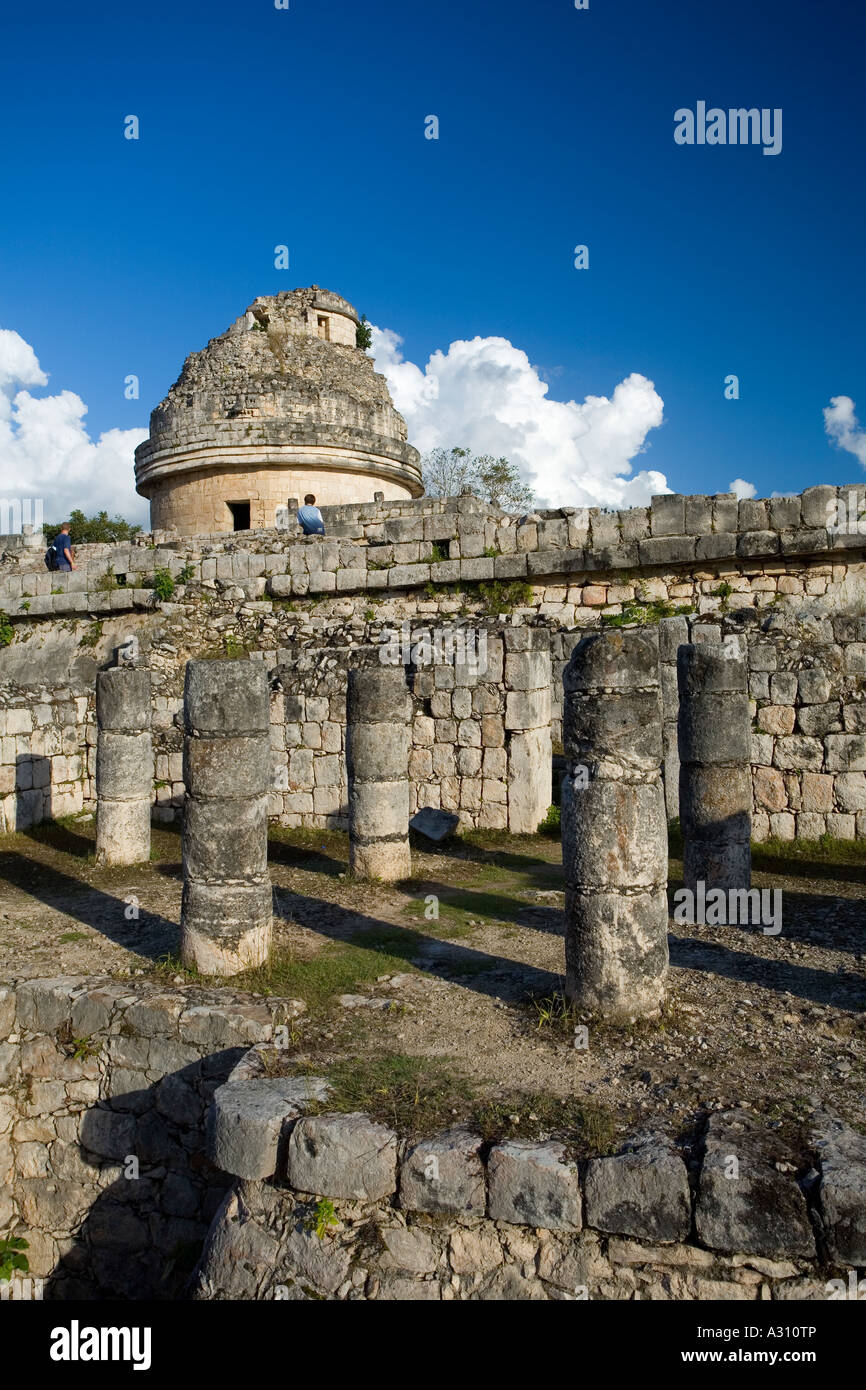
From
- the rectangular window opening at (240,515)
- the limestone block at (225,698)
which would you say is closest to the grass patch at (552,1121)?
the limestone block at (225,698)

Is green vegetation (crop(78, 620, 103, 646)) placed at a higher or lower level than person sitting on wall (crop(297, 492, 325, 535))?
lower

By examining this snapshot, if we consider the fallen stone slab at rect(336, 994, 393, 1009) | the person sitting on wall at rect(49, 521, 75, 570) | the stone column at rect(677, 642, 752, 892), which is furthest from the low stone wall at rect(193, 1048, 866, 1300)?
the person sitting on wall at rect(49, 521, 75, 570)

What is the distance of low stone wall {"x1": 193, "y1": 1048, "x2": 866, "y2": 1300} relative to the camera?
3.62 metres

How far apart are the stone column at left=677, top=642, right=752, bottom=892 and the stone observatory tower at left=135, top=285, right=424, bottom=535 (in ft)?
40.0

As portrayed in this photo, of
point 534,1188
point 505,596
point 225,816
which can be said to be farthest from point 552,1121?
point 505,596

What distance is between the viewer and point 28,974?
21.7 feet

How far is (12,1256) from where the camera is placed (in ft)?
19.4

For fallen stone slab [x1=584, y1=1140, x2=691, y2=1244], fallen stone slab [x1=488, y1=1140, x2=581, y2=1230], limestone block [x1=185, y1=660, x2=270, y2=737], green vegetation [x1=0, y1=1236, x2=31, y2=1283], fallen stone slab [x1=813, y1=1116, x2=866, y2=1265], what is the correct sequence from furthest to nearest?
limestone block [x1=185, y1=660, x2=270, y2=737] < green vegetation [x1=0, y1=1236, x2=31, y2=1283] < fallen stone slab [x1=488, y1=1140, x2=581, y2=1230] < fallen stone slab [x1=584, y1=1140, x2=691, y2=1244] < fallen stone slab [x1=813, y1=1116, x2=866, y2=1265]

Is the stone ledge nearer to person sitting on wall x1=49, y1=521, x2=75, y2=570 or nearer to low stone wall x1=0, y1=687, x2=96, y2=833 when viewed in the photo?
low stone wall x1=0, y1=687, x2=96, y2=833

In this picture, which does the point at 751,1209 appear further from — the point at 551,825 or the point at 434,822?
the point at 434,822

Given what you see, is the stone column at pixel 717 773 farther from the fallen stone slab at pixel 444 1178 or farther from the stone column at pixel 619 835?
the fallen stone slab at pixel 444 1178

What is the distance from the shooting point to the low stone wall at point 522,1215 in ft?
11.9
